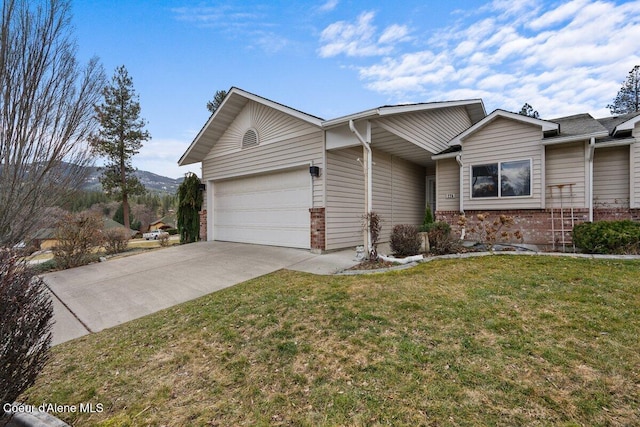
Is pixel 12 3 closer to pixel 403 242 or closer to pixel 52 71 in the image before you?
pixel 52 71

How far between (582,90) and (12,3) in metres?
17.9

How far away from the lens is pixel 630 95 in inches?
862

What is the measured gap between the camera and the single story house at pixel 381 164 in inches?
311

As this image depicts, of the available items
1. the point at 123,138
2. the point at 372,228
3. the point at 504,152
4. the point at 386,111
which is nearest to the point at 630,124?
the point at 504,152

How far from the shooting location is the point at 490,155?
9062 mm

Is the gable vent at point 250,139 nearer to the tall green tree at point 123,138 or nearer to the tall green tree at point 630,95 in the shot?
the tall green tree at point 123,138

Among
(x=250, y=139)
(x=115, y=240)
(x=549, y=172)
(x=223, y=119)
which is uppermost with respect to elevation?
(x=223, y=119)

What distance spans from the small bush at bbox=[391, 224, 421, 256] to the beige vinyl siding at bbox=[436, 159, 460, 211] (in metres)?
3.50

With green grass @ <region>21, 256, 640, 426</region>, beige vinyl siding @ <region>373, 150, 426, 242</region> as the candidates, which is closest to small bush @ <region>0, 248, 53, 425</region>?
green grass @ <region>21, 256, 640, 426</region>

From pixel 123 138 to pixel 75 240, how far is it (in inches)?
589

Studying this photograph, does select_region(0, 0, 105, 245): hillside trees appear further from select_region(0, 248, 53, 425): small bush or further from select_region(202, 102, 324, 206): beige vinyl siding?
select_region(202, 102, 324, 206): beige vinyl siding

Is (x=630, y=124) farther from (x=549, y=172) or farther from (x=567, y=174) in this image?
(x=549, y=172)

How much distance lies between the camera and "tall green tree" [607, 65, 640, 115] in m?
21.2

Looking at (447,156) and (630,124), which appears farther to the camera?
(447,156)
